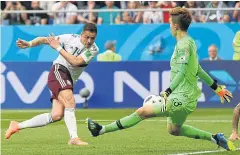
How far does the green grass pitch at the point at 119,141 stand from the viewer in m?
12.8

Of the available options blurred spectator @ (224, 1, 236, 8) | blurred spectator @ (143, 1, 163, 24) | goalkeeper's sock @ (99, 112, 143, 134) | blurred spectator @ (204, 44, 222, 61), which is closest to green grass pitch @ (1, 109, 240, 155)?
goalkeeper's sock @ (99, 112, 143, 134)

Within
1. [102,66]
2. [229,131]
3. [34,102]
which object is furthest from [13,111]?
[229,131]

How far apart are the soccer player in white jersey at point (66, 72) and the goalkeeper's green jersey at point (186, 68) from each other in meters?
2.35

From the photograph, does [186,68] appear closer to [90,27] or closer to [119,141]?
[90,27]

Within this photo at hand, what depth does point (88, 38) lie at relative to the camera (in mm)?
14242

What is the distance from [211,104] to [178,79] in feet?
40.1

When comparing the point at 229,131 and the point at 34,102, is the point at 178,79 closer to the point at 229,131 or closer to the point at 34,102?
the point at 229,131

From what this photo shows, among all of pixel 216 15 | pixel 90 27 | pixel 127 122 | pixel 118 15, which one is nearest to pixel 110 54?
pixel 118 15

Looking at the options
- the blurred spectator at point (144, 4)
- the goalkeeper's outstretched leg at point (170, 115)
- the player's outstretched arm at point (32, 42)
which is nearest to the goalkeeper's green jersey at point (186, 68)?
the goalkeeper's outstretched leg at point (170, 115)

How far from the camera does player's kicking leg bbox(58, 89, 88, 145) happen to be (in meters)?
13.8

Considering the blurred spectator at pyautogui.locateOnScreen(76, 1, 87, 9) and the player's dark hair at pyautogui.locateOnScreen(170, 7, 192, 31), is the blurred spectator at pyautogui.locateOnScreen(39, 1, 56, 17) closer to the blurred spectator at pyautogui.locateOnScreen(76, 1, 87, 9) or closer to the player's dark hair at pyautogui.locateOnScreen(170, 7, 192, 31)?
the blurred spectator at pyautogui.locateOnScreen(76, 1, 87, 9)

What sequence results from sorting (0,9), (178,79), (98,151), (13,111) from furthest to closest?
(0,9)
(13,111)
(98,151)
(178,79)

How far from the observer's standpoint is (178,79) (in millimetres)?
11781

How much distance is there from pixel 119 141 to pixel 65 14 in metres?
11.6
